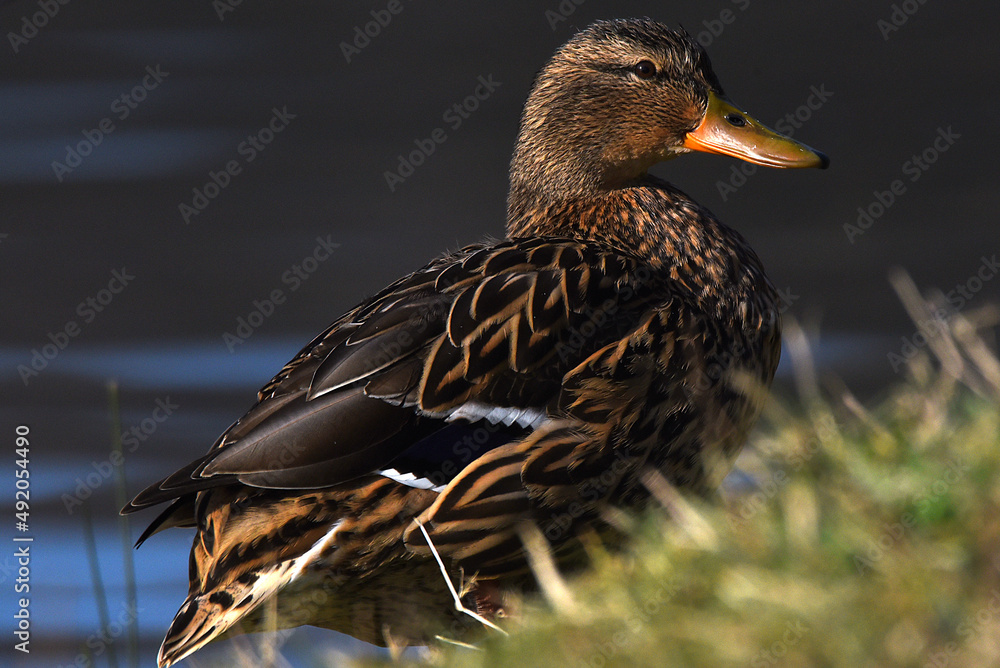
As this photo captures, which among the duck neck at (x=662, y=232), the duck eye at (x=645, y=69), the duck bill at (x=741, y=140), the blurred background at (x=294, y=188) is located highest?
the duck eye at (x=645, y=69)

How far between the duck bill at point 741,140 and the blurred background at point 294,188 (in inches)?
126

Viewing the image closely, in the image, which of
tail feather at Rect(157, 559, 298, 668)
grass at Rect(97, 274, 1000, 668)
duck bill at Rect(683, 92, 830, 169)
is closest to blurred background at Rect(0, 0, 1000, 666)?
tail feather at Rect(157, 559, 298, 668)

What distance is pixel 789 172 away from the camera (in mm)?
10539

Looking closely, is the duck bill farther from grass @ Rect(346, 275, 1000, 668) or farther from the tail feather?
the tail feather

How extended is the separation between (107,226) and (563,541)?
21.3ft

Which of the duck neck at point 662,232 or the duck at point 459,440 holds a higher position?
the duck neck at point 662,232

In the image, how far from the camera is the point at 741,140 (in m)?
5.22

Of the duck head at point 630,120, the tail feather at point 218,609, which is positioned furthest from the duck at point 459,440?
the duck head at point 630,120

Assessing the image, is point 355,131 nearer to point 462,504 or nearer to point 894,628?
point 462,504

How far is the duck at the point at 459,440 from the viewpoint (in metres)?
3.89

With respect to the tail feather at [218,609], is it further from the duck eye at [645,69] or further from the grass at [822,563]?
the duck eye at [645,69]

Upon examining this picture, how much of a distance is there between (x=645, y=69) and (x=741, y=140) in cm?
44

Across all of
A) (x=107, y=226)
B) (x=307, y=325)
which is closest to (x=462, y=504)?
(x=307, y=325)

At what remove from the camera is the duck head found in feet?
17.2
